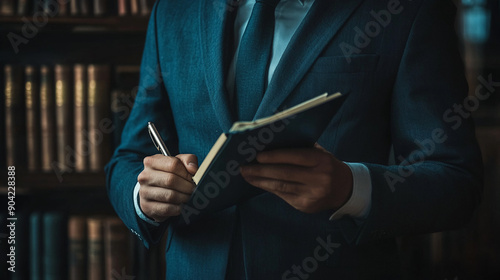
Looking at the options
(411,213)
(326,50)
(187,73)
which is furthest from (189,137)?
(411,213)

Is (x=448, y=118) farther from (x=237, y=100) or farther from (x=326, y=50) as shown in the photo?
(x=237, y=100)

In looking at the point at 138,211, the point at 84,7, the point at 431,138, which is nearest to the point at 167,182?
the point at 138,211

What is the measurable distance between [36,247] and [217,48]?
84 cm

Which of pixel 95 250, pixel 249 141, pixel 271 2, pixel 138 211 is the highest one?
pixel 271 2

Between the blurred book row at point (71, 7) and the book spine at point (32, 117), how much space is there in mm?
149

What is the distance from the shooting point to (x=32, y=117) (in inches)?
53.5

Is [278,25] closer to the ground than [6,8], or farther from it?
closer to the ground

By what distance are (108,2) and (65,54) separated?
0.25 m

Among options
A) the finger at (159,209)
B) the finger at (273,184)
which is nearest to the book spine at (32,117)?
the finger at (159,209)

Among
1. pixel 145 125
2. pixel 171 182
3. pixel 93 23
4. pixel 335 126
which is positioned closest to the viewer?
pixel 171 182

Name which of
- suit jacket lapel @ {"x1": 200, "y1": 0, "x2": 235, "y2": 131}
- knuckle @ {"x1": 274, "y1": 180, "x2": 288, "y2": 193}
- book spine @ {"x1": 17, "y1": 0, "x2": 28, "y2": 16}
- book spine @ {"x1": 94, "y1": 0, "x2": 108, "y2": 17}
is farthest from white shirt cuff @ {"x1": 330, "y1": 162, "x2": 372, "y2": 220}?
book spine @ {"x1": 17, "y1": 0, "x2": 28, "y2": 16}

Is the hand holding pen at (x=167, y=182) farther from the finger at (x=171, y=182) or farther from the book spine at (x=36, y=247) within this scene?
the book spine at (x=36, y=247)

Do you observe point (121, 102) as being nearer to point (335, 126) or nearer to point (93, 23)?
point (93, 23)

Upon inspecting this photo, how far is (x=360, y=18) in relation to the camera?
83cm
